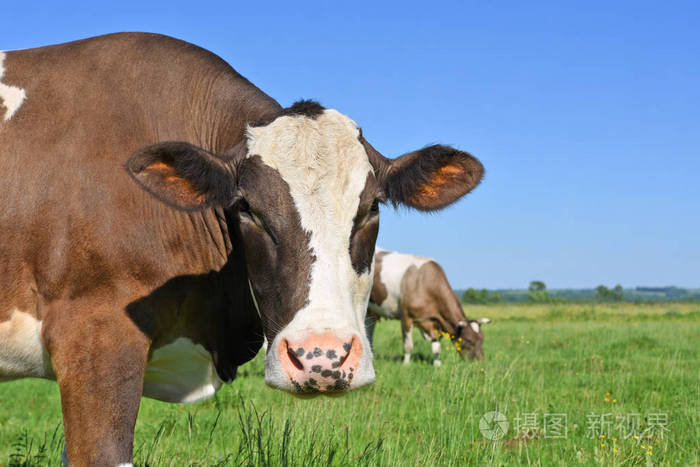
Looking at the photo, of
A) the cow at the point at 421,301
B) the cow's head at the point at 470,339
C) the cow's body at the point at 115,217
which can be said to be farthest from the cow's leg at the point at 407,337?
the cow's body at the point at 115,217

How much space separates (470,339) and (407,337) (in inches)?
65.6

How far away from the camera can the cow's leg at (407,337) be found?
14987 millimetres

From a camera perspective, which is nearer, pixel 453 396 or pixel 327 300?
pixel 327 300

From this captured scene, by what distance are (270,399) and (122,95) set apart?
208 inches

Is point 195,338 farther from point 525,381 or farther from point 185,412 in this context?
point 525,381

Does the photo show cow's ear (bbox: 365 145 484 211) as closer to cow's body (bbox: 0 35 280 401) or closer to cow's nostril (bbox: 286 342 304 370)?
cow's body (bbox: 0 35 280 401)

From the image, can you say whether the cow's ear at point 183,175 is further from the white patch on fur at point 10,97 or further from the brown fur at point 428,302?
the brown fur at point 428,302

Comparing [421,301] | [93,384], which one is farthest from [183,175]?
[421,301]

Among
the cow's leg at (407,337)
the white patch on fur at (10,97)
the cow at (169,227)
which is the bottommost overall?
the cow's leg at (407,337)

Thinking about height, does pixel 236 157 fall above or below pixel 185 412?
above

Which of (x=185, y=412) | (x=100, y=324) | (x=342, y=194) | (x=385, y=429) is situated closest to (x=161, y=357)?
(x=100, y=324)

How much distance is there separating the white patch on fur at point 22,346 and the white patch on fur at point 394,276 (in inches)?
592

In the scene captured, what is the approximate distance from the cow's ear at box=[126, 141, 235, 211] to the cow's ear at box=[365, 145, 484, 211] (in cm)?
89

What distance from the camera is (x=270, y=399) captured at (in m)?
8.18
